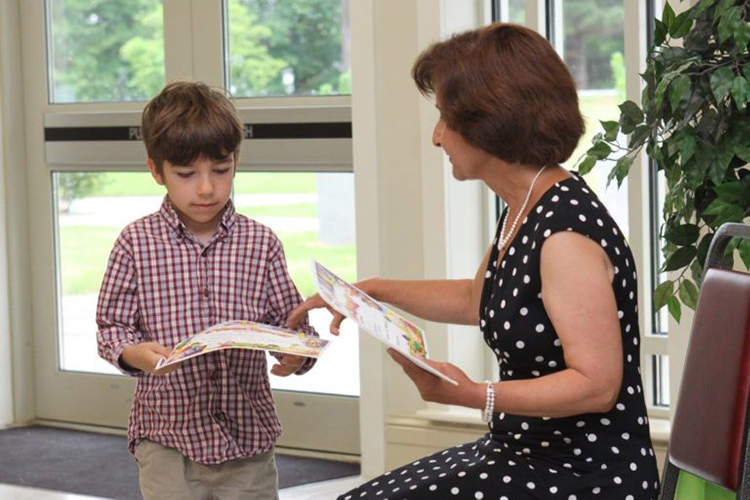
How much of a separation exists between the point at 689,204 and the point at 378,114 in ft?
4.97

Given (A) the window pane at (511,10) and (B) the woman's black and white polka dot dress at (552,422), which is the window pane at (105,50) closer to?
(A) the window pane at (511,10)

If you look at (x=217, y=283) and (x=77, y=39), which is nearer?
(x=217, y=283)

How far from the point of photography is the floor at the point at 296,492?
141 inches

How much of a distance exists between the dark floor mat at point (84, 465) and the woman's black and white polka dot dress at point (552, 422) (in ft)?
6.51

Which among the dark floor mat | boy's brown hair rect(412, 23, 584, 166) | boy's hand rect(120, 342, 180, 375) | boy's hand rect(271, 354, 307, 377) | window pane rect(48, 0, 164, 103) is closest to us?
boy's brown hair rect(412, 23, 584, 166)

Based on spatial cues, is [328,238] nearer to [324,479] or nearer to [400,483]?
[324,479]

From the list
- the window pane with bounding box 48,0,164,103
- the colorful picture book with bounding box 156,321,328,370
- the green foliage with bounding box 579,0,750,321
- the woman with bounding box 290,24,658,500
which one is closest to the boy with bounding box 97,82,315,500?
the colorful picture book with bounding box 156,321,328,370

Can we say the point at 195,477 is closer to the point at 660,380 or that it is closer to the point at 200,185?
the point at 200,185

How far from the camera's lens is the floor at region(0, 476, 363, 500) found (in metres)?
3.58

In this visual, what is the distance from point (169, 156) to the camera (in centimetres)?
214

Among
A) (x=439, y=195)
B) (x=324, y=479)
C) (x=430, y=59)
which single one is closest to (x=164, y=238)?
(x=430, y=59)

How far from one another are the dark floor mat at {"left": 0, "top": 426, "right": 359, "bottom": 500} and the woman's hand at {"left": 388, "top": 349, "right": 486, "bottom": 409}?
2075mm

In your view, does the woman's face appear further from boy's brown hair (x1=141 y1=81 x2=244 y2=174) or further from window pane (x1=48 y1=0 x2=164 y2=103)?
window pane (x1=48 y1=0 x2=164 y2=103)

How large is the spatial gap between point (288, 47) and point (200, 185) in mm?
1973
